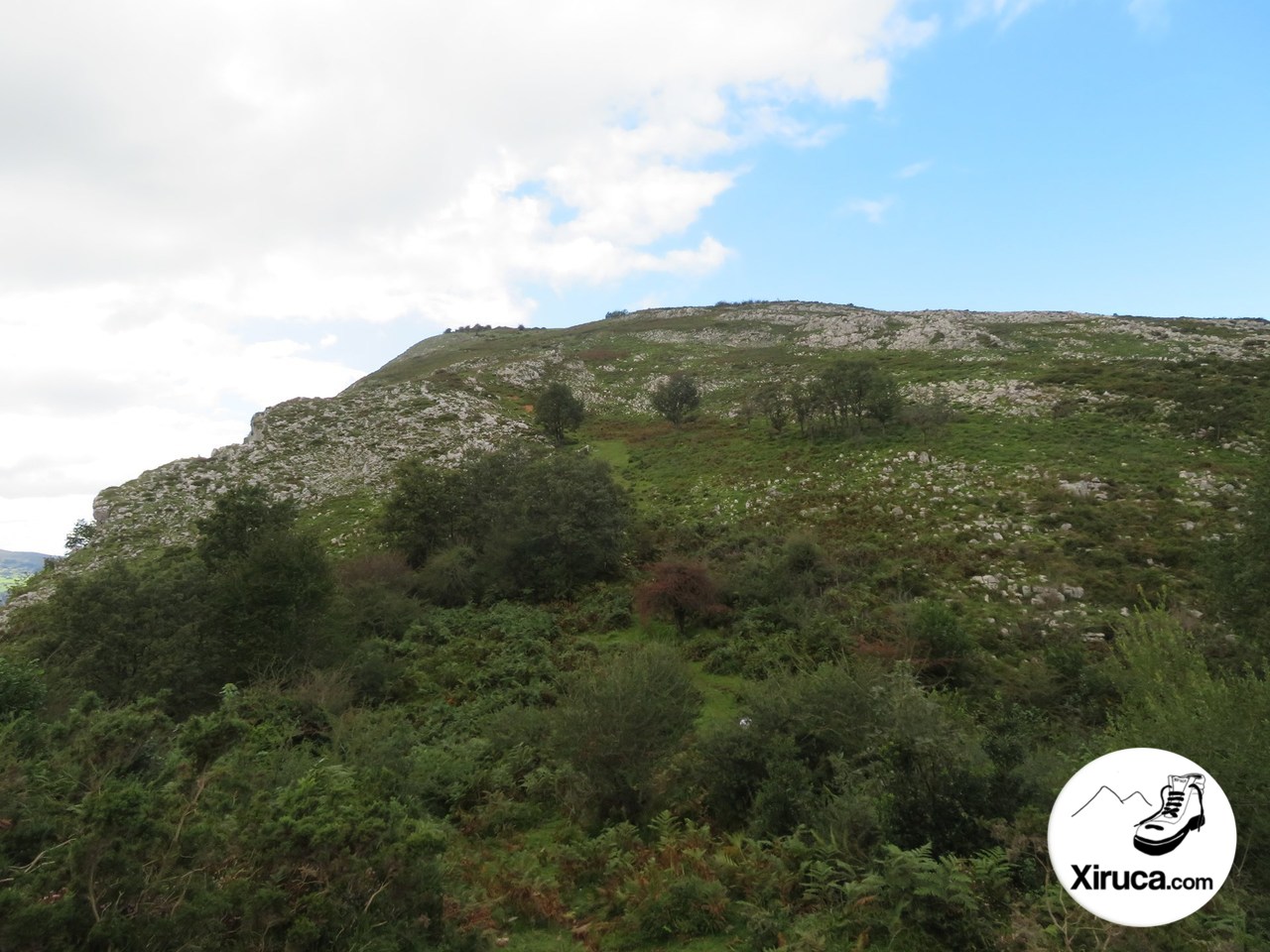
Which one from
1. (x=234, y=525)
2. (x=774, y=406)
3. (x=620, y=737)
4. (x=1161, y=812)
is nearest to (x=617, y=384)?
(x=774, y=406)

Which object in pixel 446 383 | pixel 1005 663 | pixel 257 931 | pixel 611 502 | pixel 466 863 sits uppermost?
pixel 446 383

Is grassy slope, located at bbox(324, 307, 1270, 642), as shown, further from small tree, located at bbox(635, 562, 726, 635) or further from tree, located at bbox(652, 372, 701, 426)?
small tree, located at bbox(635, 562, 726, 635)

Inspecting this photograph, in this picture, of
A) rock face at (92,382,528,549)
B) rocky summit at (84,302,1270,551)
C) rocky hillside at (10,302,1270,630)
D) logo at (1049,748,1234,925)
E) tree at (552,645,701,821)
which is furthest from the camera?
rocky summit at (84,302,1270,551)

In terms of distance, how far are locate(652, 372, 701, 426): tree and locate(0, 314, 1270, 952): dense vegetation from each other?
1707 centimetres

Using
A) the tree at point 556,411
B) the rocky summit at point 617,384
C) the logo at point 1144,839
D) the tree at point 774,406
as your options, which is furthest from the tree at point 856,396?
the logo at point 1144,839

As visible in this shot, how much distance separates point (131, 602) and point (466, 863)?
44.2 feet

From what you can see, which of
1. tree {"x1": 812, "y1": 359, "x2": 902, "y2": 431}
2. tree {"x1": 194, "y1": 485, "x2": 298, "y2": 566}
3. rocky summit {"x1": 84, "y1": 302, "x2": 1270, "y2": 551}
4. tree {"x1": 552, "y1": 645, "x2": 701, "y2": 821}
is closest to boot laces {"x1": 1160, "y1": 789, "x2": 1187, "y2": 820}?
tree {"x1": 552, "y1": 645, "x2": 701, "y2": 821}

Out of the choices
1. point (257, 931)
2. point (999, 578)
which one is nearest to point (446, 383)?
point (999, 578)

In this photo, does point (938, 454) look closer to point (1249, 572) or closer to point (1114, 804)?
point (1249, 572)

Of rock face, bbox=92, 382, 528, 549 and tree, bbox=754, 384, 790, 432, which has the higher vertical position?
rock face, bbox=92, 382, 528, 549

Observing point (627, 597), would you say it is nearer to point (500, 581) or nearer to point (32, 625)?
point (500, 581)

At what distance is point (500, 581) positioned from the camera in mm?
26203

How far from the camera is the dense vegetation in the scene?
19.7ft

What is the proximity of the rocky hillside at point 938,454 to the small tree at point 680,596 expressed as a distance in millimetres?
7272
